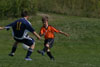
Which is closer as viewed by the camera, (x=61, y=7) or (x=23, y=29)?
(x=23, y=29)

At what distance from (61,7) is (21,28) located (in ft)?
137

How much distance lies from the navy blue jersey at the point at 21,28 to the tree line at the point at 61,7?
3887cm

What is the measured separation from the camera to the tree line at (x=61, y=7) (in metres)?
50.7

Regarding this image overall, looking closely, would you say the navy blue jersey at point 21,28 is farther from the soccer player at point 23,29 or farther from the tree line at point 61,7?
the tree line at point 61,7

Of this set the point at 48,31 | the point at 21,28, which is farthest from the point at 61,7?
the point at 21,28

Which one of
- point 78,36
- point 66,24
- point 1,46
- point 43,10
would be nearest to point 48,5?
point 43,10

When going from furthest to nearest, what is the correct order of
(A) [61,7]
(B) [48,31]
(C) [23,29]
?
1. (A) [61,7]
2. (B) [48,31]
3. (C) [23,29]

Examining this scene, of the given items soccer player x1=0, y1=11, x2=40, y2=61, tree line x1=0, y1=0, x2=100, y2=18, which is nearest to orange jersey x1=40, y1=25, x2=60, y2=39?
soccer player x1=0, y1=11, x2=40, y2=61

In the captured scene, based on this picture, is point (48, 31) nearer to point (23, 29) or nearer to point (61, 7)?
point (23, 29)

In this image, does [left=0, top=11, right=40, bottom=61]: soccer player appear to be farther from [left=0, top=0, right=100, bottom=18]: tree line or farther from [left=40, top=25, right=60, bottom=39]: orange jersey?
[left=0, top=0, right=100, bottom=18]: tree line

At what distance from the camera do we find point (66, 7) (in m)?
52.9

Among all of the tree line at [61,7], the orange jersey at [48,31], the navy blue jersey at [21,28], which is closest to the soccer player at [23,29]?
the navy blue jersey at [21,28]

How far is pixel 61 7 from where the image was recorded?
173 ft

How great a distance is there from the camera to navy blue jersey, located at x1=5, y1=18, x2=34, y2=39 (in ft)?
36.9
